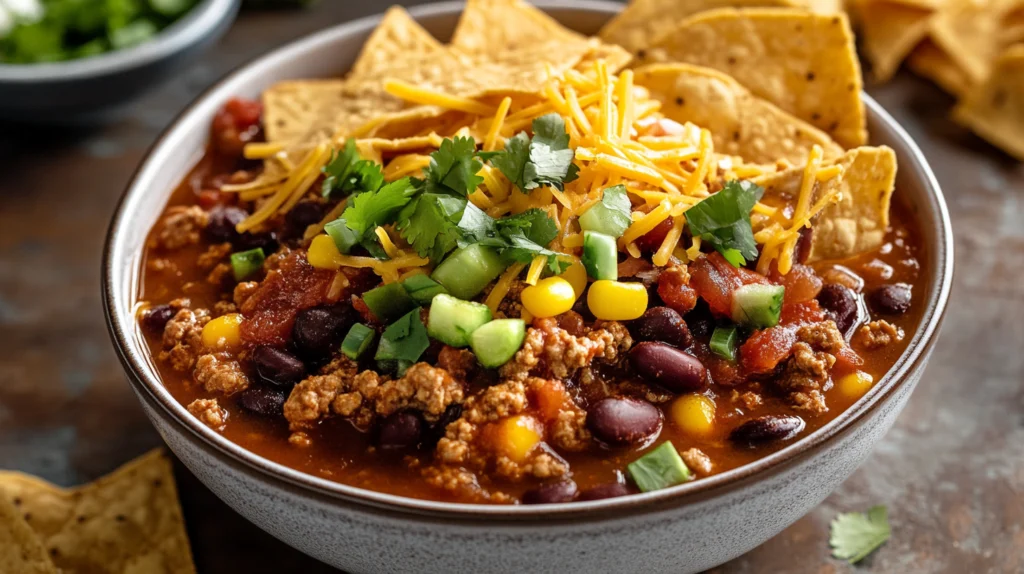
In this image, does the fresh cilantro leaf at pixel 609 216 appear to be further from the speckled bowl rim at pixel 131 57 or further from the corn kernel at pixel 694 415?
the speckled bowl rim at pixel 131 57

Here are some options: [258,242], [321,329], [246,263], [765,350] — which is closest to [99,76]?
[258,242]

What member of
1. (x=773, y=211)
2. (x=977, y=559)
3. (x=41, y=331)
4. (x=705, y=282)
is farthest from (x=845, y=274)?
(x=41, y=331)

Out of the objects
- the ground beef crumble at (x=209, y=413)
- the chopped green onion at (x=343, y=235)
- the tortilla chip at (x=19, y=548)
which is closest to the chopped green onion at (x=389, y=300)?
the chopped green onion at (x=343, y=235)

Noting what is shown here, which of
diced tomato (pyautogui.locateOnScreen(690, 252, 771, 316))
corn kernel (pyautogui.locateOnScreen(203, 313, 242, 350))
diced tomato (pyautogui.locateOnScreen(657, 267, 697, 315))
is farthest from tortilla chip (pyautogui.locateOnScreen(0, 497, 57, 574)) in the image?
diced tomato (pyautogui.locateOnScreen(690, 252, 771, 316))

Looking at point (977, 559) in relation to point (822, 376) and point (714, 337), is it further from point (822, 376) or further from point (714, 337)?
point (714, 337)

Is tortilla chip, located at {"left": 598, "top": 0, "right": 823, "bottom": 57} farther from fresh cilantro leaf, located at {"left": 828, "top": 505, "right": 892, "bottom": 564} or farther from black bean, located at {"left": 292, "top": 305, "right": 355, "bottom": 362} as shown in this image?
fresh cilantro leaf, located at {"left": 828, "top": 505, "right": 892, "bottom": 564}

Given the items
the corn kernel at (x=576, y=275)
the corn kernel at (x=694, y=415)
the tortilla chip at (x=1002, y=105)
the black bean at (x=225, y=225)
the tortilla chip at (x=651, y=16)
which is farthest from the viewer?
the tortilla chip at (x=1002, y=105)
